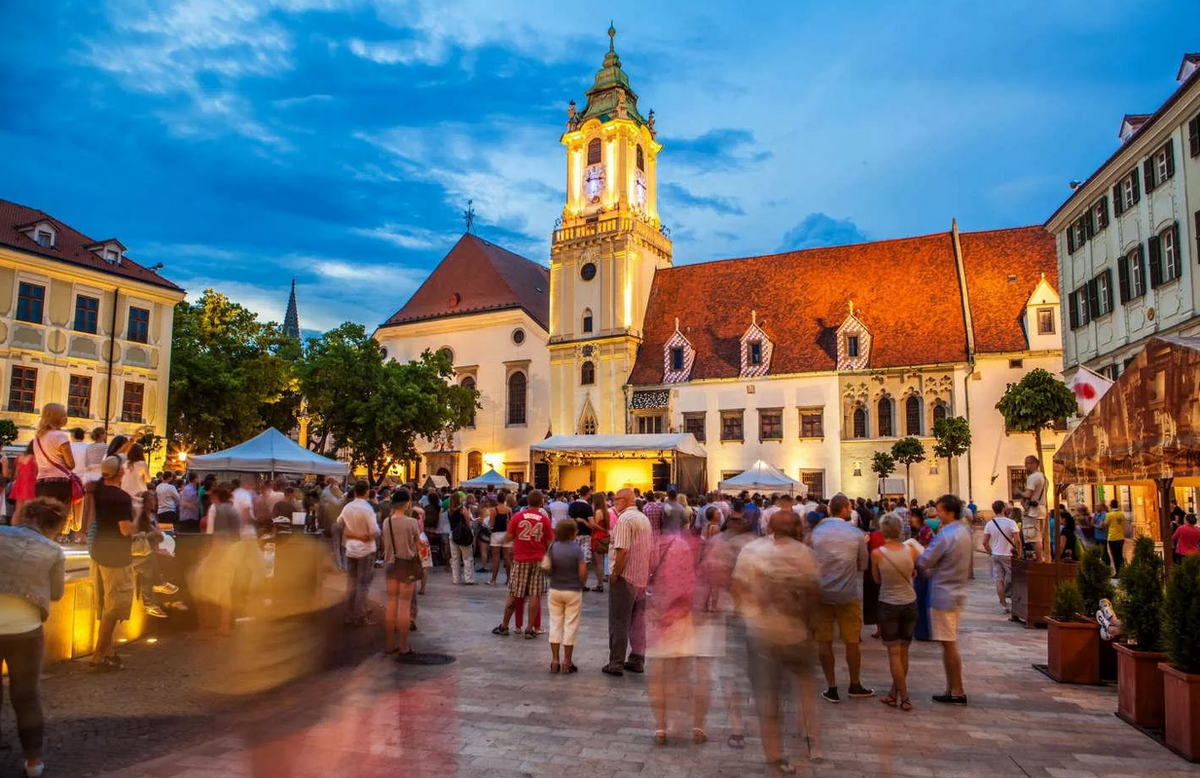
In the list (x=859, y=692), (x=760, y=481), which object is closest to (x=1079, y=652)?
(x=859, y=692)

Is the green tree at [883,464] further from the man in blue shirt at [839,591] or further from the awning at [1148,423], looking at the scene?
the man in blue shirt at [839,591]

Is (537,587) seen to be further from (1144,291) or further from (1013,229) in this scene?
(1013,229)

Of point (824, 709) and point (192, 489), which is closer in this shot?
point (824, 709)

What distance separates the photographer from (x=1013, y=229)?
4097 centimetres

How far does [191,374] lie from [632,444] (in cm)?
1934

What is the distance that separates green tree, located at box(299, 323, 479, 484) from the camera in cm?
3938

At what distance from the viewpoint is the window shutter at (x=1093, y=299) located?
27438mm

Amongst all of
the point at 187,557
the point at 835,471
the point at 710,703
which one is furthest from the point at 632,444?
the point at 710,703

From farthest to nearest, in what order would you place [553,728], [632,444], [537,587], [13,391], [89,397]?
1. [632,444]
2. [89,397]
3. [13,391]
4. [537,587]
5. [553,728]

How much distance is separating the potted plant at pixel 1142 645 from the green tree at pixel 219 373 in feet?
116

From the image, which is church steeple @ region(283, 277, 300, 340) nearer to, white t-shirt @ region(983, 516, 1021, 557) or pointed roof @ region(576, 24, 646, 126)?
pointed roof @ region(576, 24, 646, 126)

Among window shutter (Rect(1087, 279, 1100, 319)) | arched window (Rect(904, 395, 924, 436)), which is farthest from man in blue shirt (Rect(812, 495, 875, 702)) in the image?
arched window (Rect(904, 395, 924, 436))

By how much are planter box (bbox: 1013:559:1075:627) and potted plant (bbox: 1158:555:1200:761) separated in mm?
6027

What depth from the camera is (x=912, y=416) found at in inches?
1515
